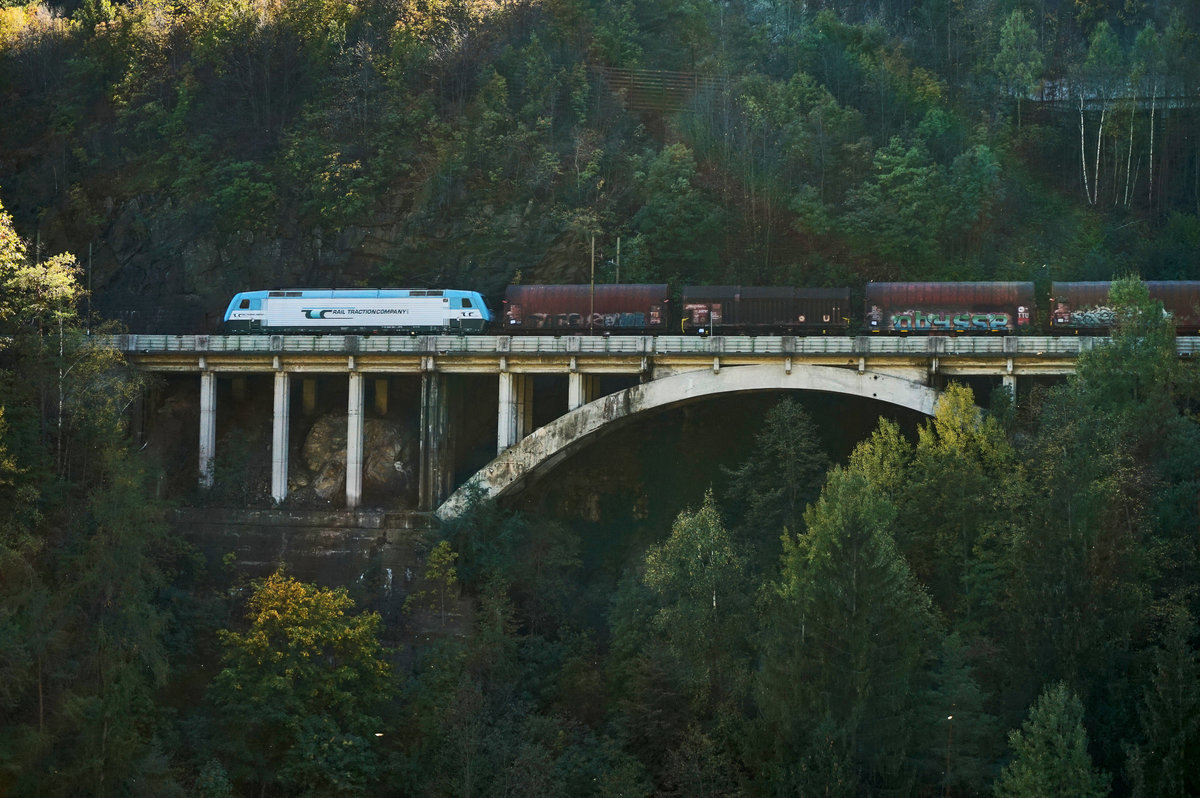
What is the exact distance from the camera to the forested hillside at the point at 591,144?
64.1 m

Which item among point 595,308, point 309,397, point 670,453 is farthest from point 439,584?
point 595,308

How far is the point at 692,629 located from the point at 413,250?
29.3m

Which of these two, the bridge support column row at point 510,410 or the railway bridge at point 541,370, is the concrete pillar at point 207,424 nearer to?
the railway bridge at point 541,370

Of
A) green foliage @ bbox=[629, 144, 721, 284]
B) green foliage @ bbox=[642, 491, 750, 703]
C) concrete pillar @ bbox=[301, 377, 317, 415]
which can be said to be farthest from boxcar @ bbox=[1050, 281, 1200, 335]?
concrete pillar @ bbox=[301, 377, 317, 415]

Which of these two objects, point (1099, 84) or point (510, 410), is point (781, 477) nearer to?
point (510, 410)

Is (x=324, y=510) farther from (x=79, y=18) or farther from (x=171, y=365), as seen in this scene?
(x=79, y=18)

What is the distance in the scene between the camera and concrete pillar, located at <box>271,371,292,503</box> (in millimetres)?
56281

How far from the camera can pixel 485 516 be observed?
52188 mm

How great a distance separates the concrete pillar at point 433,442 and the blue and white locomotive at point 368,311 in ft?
14.7

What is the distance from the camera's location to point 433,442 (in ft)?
182

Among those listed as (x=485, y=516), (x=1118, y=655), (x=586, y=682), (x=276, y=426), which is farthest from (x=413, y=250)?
(x=1118, y=655)

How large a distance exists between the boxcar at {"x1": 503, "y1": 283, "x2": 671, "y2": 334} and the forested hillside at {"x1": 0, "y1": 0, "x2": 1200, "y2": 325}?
415 centimetres

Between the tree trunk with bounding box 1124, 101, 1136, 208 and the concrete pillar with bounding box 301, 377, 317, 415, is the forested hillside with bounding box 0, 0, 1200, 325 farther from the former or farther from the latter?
the concrete pillar with bounding box 301, 377, 317, 415

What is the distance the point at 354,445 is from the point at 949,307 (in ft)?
77.1
